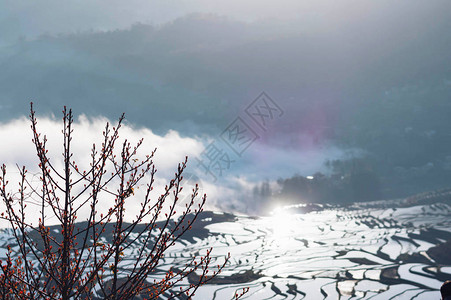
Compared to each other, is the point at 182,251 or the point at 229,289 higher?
the point at 182,251

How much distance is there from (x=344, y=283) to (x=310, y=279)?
10097 mm

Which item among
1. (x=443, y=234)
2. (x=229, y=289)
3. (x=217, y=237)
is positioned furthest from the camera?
(x=443, y=234)

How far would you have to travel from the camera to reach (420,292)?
87.5 meters

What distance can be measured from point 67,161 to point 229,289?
3779 inches

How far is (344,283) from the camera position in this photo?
100625 millimetres

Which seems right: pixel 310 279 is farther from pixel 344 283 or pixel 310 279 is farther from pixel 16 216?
pixel 16 216

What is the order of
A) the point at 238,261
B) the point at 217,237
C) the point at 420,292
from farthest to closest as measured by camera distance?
the point at 217,237, the point at 238,261, the point at 420,292

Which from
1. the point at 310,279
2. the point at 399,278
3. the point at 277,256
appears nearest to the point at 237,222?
the point at 277,256

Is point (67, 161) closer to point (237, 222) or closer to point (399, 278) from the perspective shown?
point (399, 278)

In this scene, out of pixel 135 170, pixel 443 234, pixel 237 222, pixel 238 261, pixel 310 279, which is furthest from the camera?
pixel 237 222

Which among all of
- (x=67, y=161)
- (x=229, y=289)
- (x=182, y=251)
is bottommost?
(x=229, y=289)

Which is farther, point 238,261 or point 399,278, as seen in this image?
point 238,261

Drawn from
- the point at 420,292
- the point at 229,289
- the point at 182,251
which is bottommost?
the point at 420,292

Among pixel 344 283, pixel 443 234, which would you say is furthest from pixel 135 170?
pixel 443 234
